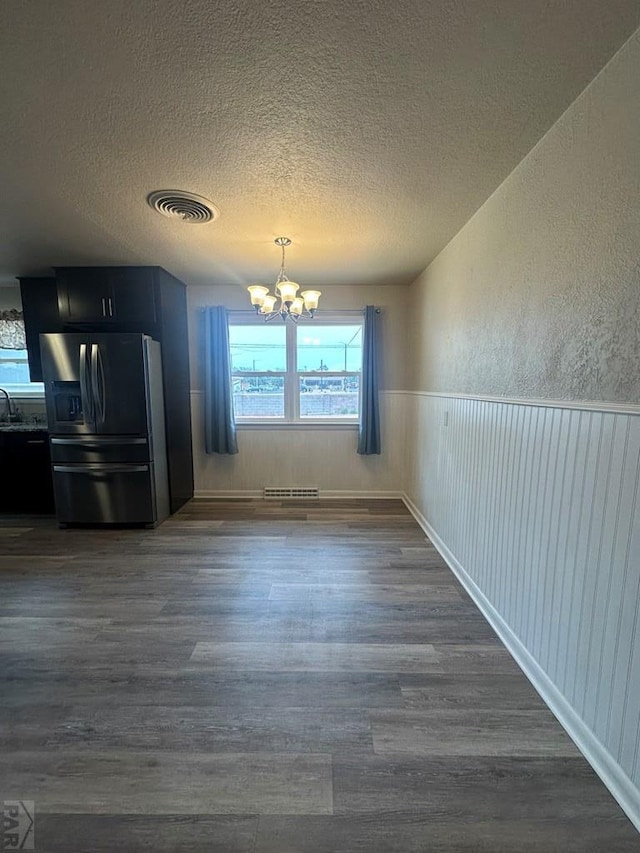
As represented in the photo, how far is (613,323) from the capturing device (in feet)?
3.85

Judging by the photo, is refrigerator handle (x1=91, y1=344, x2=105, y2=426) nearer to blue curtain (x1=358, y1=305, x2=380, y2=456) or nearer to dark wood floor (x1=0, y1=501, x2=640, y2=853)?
dark wood floor (x1=0, y1=501, x2=640, y2=853)

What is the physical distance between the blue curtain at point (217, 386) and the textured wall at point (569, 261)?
8.57 ft

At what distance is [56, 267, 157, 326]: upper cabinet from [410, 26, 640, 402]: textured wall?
288cm

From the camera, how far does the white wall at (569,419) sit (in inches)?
43.6

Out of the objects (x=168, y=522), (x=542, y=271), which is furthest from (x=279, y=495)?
(x=542, y=271)

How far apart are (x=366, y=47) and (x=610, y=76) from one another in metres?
0.86

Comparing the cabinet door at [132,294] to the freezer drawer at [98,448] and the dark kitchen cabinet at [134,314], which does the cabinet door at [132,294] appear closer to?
the dark kitchen cabinet at [134,314]

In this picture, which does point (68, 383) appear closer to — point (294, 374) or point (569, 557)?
point (294, 374)

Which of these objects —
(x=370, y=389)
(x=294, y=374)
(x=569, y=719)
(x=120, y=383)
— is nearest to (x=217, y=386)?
(x=294, y=374)

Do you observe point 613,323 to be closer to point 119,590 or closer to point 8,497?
point 119,590

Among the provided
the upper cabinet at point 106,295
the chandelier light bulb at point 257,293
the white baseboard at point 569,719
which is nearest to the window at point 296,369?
the upper cabinet at point 106,295

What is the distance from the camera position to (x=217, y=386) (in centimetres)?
381

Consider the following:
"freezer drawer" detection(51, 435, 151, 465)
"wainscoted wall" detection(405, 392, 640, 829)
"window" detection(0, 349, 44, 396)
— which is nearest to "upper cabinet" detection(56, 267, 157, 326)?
"freezer drawer" detection(51, 435, 151, 465)

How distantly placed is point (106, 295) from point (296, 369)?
6.61 feet
